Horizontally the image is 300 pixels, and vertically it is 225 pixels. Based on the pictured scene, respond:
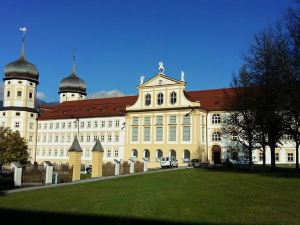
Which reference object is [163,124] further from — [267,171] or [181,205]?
[181,205]

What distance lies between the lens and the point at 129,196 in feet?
61.5

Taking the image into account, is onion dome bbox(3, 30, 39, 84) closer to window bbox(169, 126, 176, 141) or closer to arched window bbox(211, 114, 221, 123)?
window bbox(169, 126, 176, 141)

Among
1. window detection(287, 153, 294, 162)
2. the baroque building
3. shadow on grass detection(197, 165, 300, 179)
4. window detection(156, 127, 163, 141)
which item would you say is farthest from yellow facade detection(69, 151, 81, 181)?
window detection(287, 153, 294, 162)

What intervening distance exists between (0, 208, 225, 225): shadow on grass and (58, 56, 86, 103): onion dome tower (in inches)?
3213

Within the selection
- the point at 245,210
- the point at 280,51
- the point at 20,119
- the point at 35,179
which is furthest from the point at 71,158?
the point at 20,119

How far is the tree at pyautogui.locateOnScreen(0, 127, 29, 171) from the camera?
63.5 metres

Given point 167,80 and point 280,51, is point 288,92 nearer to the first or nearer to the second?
point 280,51

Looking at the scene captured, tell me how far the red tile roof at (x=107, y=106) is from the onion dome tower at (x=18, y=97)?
12.3 feet

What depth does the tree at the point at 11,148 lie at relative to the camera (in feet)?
208

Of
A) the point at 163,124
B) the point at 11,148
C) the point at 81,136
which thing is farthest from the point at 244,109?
the point at 81,136

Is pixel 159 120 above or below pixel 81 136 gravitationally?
above

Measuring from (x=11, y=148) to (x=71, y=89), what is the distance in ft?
111

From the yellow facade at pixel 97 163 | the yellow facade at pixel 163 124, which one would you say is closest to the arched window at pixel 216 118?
the yellow facade at pixel 163 124

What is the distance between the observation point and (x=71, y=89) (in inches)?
3780
